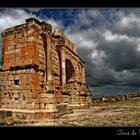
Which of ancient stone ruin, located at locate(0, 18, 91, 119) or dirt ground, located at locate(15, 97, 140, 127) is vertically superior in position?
ancient stone ruin, located at locate(0, 18, 91, 119)

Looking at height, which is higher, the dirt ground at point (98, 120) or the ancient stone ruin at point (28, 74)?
the ancient stone ruin at point (28, 74)

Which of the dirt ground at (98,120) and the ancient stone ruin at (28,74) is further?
the ancient stone ruin at (28,74)

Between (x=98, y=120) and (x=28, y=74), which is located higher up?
(x=28, y=74)

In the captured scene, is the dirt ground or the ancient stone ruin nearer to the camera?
the dirt ground

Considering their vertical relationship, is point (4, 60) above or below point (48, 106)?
above

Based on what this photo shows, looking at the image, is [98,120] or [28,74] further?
[28,74]
